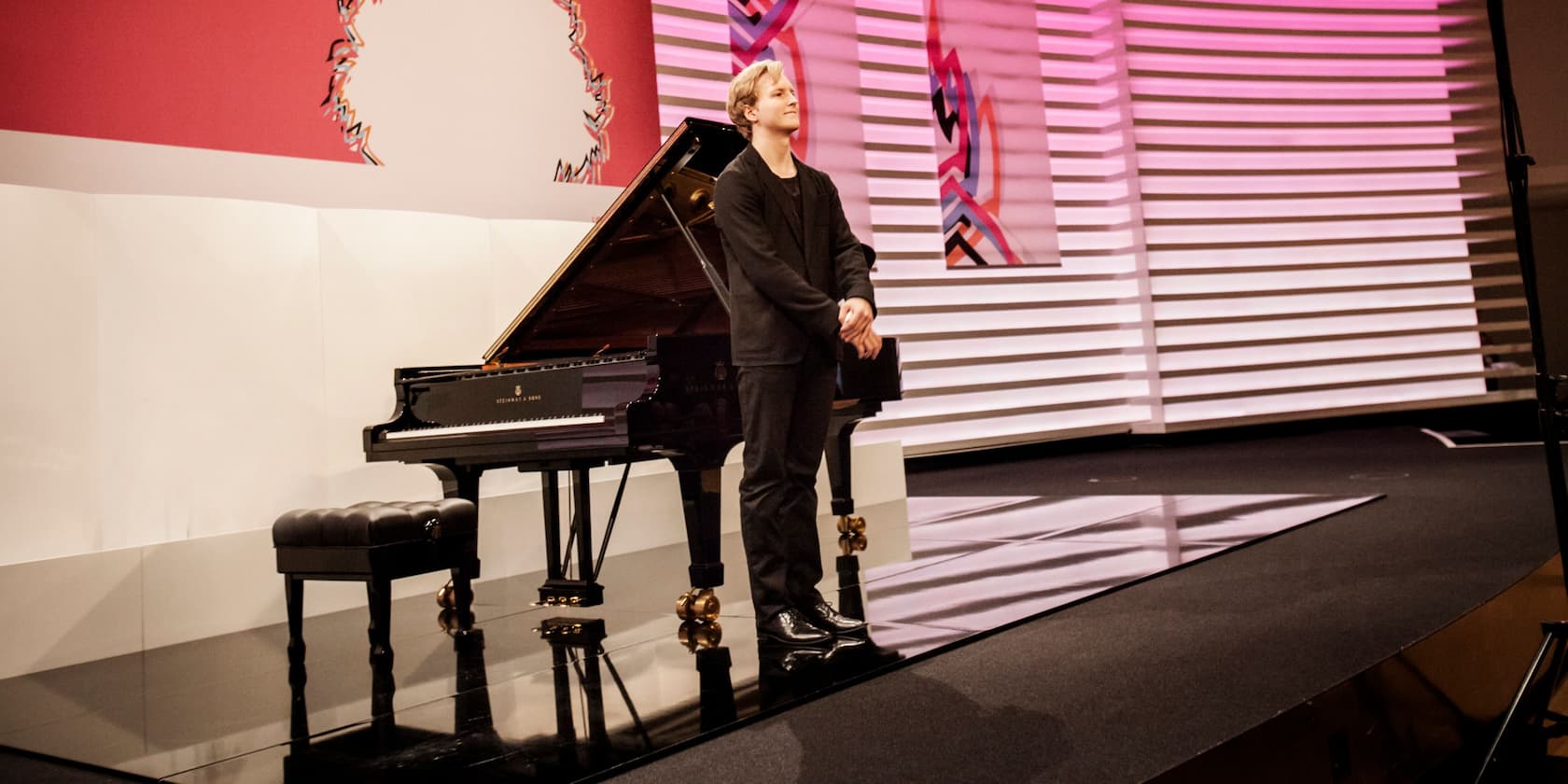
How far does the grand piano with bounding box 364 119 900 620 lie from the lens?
3.25 m

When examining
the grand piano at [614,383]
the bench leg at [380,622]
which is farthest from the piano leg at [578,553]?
the bench leg at [380,622]

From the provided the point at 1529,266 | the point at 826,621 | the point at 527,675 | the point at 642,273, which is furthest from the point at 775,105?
the point at 1529,266

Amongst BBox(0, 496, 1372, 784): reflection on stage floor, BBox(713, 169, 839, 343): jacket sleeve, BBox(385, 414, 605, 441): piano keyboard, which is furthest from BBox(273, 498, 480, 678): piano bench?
BBox(713, 169, 839, 343): jacket sleeve

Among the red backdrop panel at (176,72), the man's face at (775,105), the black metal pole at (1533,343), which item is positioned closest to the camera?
the black metal pole at (1533,343)

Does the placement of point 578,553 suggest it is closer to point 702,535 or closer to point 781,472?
point 702,535

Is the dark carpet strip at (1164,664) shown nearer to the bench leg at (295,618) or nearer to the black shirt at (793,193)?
the black shirt at (793,193)

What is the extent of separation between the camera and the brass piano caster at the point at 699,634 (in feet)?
10.2

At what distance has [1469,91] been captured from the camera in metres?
9.37

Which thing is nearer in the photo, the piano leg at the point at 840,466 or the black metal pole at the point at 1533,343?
the black metal pole at the point at 1533,343

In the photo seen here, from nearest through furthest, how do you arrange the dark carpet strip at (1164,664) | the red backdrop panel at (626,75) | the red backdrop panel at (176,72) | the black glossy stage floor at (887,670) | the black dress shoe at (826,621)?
the dark carpet strip at (1164,664), the black glossy stage floor at (887,670), the black dress shoe at (826,621), the red backdrop panel at (176,72), the red backdrop panel at (626,75)

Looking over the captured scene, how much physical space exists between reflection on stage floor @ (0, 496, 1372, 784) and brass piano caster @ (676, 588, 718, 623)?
6cm

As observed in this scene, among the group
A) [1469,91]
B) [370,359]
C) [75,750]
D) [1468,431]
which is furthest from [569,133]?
[1469,91]

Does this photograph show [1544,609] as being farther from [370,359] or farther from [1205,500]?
[370,359]

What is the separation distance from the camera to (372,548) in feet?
10.1
